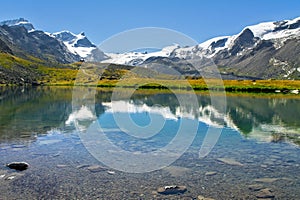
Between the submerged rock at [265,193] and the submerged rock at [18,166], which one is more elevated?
the submerged rock at [18,166]

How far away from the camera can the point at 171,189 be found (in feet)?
61.5

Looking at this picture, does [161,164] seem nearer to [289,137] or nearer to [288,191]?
[288,191]

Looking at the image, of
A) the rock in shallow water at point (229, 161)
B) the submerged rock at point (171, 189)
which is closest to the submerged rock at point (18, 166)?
the submerged rock at point (171, 189)

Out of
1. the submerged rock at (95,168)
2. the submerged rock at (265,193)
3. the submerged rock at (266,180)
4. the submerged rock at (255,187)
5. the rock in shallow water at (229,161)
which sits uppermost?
the rock in shallow water at (229,161)

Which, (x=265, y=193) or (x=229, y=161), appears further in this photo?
(x=229, y=161)

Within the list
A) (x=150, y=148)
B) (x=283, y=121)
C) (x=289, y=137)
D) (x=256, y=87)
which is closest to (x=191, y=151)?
(x=150, y=148)

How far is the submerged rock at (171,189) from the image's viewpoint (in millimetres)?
18469

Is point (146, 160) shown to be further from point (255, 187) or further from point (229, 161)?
point (255, 187)

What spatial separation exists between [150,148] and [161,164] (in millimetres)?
5538

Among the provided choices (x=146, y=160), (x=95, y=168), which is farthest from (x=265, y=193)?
(x=95, y=168)

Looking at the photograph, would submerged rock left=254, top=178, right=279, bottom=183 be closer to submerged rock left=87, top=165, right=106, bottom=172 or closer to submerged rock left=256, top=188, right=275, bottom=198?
submerged rock left=256, top=188, right=275, bottom=198

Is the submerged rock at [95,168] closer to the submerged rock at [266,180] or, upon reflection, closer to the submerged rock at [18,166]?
the submerged rock at [18,166]

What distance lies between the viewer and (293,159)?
86.5 ft

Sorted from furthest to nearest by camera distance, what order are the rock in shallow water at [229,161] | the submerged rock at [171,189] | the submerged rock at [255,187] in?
the rock in shallow water at [229,161]
the submerged rock at [255,187]
the submerged rock at [171,189]
